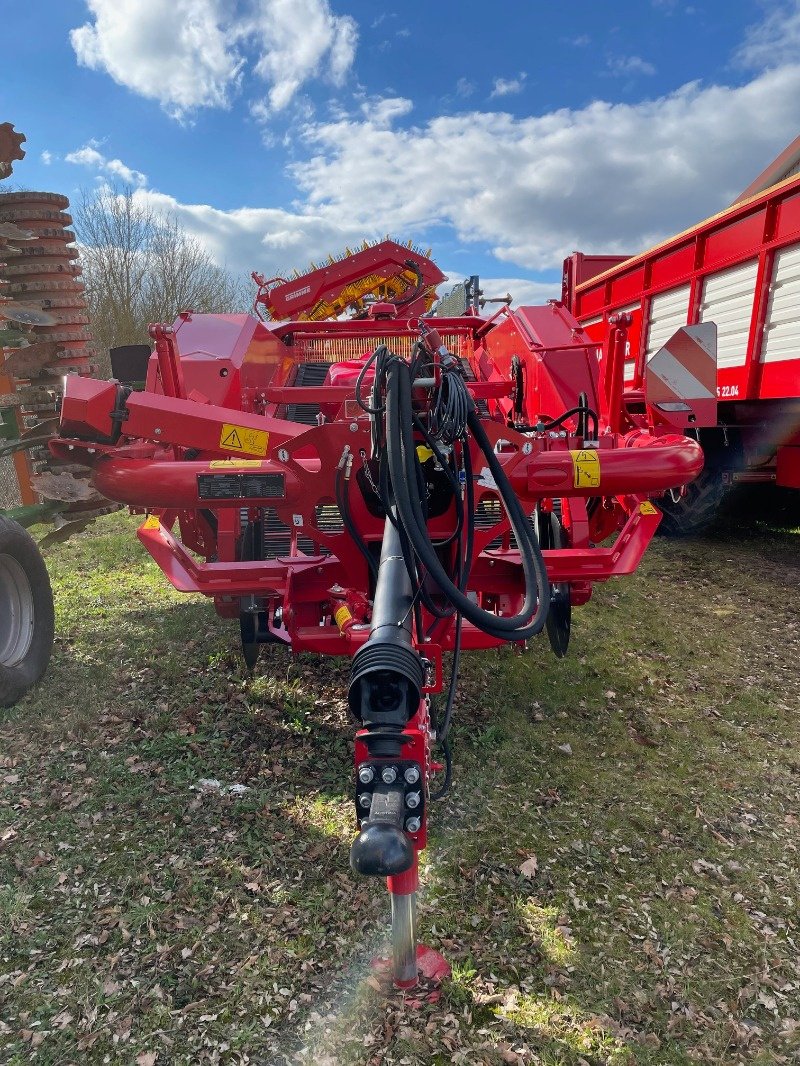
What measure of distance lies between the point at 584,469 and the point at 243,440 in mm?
1244

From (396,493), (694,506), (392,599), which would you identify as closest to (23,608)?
(392,599)

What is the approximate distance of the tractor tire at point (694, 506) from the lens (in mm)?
5949

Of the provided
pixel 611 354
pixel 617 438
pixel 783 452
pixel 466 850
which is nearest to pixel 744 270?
pixel 783 452

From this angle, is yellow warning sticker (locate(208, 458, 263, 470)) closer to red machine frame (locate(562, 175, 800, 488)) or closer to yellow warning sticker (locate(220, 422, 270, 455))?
yellow warning sticker (locate(220, 422, 270, 455))

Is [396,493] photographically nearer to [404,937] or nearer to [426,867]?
[404,937]

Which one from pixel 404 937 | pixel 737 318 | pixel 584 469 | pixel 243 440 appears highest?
→ pixel 737 318

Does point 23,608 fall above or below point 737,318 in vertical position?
below

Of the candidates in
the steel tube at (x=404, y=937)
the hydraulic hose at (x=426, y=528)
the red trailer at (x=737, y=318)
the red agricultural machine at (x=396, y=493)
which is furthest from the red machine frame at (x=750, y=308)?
the steel tube at (x=404, y=937)

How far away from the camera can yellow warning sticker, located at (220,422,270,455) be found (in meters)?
2.48

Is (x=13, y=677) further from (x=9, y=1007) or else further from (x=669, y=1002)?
(x=669, y=1002)

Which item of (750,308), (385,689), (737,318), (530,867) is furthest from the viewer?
(737,318)

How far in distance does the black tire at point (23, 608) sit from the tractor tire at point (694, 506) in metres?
4.68

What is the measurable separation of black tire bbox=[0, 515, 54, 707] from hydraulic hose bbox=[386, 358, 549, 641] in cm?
243

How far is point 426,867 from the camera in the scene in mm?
2326
